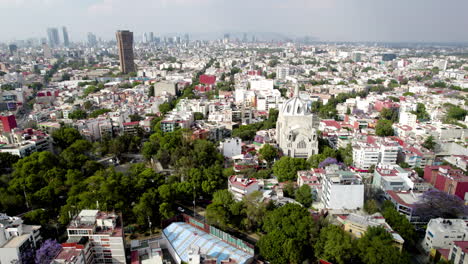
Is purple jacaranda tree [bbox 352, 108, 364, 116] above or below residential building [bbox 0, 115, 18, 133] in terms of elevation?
below

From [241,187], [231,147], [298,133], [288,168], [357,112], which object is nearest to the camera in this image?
[241,187]

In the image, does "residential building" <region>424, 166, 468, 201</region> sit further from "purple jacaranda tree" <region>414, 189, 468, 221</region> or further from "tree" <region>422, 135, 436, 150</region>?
"tree" <region>422, 135, 436, 150</region>

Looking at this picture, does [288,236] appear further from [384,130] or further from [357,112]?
[357,112]

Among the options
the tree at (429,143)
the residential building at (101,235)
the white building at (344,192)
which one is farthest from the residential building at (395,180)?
the residential building at (101,235)

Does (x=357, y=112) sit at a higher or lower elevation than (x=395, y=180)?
lower

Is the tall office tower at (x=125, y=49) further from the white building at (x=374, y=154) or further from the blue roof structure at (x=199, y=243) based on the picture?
the blue roof structure at (x=199, y=243)

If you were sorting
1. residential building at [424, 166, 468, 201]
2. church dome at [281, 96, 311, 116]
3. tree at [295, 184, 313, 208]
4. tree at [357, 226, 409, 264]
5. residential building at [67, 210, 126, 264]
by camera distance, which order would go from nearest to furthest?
1. tree at [357, 226, 409, 264]
2. residential building at [67, 210, 126, 264]
3. tree at [295, 184, 313, 208]
4. residential building at [424, 166, 468, 201]
5. church dome at [281, 96, 311, 116]

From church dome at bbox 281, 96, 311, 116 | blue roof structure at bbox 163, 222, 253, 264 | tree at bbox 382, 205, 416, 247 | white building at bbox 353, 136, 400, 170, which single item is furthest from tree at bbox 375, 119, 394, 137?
blue roof structure at bbox 163, 222, 253, 264

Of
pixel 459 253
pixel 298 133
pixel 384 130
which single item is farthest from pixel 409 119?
pixel 459 253
